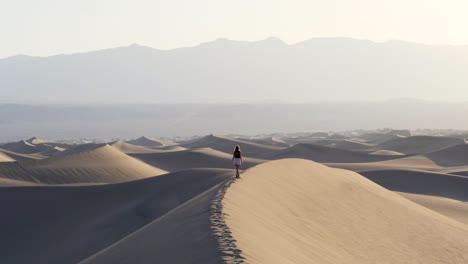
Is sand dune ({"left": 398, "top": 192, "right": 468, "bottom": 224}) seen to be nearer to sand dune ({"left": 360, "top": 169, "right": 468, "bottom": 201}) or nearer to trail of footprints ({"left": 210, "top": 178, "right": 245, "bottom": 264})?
sand dune ({"left": 360, "top": 169, "right": 468, "bottom": 201})

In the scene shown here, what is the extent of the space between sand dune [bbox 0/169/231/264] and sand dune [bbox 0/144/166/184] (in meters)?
6.50

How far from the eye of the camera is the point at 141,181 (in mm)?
26391

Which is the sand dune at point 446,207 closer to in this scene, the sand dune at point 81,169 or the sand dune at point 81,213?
the sand dune at point 81,213

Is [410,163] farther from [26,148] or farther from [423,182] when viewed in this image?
[26,148]

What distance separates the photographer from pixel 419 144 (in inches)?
2633

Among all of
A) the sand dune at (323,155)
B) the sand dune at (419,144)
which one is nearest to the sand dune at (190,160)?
the sand dune at (323,155)

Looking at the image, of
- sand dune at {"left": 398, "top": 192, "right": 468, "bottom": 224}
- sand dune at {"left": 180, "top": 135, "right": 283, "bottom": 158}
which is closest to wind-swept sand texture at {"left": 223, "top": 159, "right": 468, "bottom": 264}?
sand dune at {"left": 398, "top": 192, "right": 468, "bottom": 224}

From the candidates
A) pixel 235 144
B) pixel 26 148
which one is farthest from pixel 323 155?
pixel 26 148

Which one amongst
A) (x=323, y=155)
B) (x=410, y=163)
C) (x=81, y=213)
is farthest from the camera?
(x=323, y=155)

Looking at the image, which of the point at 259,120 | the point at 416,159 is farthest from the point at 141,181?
the point at 259,120

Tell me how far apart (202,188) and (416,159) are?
30.8 meters

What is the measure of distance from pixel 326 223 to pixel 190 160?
34.3 meters

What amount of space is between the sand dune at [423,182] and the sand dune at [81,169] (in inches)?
533

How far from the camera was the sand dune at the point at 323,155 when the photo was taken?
5344 centimetres
